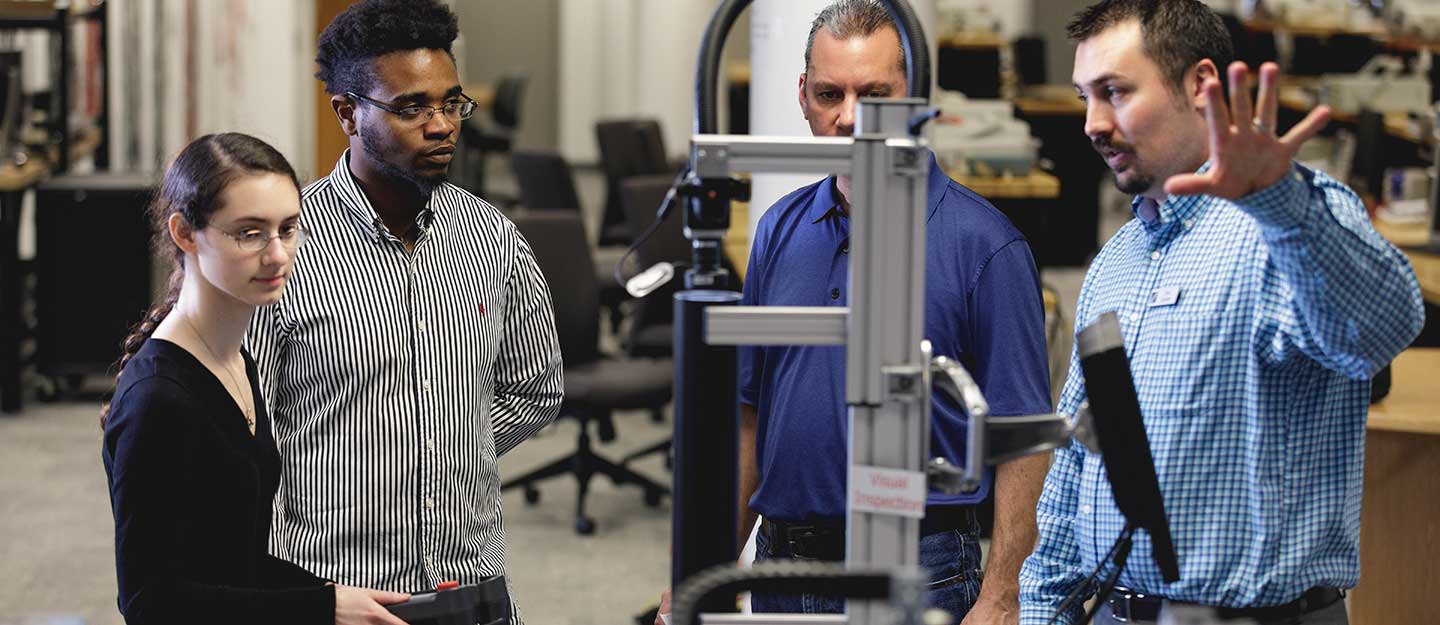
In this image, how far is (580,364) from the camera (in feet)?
16.5

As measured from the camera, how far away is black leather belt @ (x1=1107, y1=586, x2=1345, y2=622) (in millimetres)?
1703

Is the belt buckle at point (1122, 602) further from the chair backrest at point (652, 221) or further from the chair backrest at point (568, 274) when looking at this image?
the chair backrest at point (652, 221)

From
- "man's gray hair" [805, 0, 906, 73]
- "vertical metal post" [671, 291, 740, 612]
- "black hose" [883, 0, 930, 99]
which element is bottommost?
"vertical metal post" [671, 291, 740, 612]

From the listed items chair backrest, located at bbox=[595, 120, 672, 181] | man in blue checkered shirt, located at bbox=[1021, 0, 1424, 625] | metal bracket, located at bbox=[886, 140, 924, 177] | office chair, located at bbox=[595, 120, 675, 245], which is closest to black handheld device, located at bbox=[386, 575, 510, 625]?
man in blue checkered shirt, located at bbox=[1021, 0, 1424, 625]

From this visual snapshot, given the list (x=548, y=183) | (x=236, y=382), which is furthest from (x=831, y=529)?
(x=548, y=183)

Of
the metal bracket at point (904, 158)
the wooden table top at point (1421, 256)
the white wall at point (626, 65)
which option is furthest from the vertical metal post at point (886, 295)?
the white wall at point (626, 65)

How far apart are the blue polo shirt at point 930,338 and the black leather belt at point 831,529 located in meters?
0.02

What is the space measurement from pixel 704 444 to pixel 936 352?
29.7 inches

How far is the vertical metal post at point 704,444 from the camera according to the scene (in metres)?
1.20

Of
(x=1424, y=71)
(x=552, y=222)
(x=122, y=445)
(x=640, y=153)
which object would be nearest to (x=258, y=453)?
(x=122, y=445)

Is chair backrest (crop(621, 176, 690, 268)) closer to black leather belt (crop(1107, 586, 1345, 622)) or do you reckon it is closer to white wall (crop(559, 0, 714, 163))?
black leather belt (crop(1107, 586, 1345, 622))

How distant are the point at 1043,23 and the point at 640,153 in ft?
28.0

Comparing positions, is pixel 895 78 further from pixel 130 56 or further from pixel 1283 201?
pixel 130 56

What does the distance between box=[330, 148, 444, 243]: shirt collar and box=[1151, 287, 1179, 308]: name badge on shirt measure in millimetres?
902
